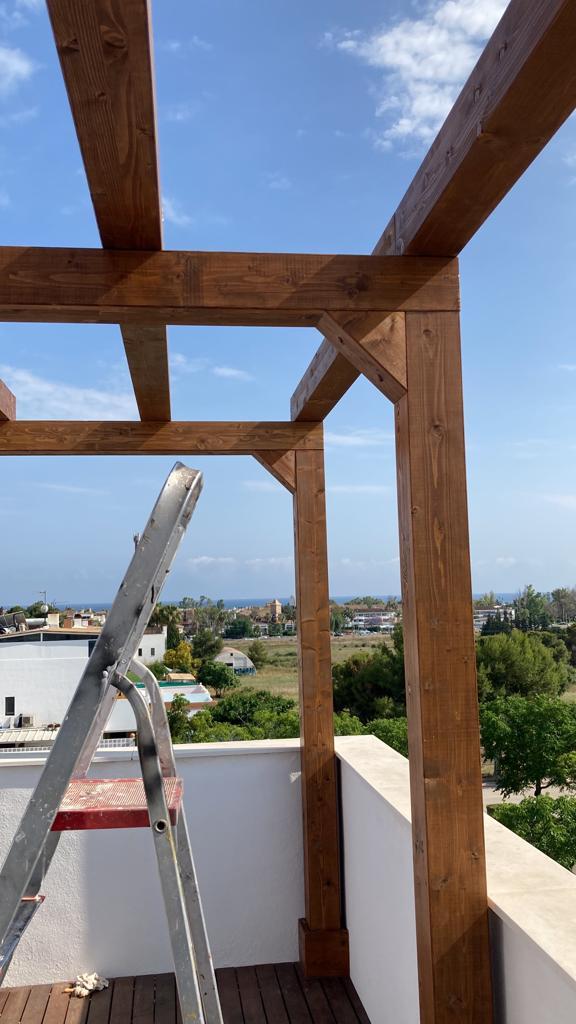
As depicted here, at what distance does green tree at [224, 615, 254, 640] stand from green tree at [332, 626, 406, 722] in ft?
17.6

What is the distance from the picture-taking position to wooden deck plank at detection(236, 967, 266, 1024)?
2816 mm

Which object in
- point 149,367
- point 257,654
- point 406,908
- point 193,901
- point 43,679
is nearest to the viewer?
point 193,901

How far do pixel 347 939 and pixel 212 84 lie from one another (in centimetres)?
441

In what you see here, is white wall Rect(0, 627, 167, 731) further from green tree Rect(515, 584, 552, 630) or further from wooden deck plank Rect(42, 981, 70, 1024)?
wooden deck plank Rect(42, 981, 70, 1024)

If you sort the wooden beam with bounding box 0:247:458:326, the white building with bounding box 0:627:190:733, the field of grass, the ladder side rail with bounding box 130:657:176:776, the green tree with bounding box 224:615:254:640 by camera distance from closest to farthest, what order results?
the ladder side rail with bounding box 130:657:176:776, the wooden beam with bounding box 0:247:458:326, the white building with bounding box 0:627:190:733, the field of grass, the green tree with bounding box 224:615:254:640

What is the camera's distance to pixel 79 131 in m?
1.46

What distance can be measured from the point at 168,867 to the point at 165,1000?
7.24ft

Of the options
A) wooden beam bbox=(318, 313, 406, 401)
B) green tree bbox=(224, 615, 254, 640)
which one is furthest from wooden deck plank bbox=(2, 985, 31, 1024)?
green tree bbox=(224, 615, 254, 640)

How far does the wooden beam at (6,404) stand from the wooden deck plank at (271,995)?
251 centimetres

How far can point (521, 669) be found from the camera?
21.0 m

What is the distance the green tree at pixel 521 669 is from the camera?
67.8 ft

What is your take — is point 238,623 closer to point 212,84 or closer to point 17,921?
point 212,84

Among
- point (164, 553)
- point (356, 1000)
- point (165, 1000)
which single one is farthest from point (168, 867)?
point (165, 1000)

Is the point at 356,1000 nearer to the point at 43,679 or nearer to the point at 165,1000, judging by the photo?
the point at 165,1000
